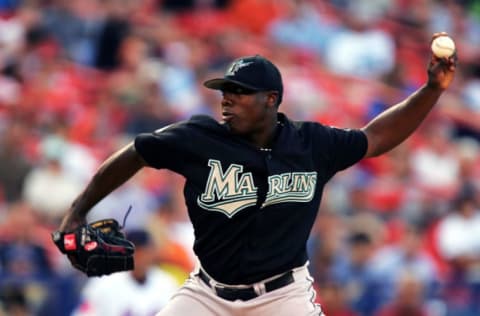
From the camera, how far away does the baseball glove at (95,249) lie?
592 centimetres

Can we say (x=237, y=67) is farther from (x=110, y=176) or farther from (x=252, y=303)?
(x=252, y=303)

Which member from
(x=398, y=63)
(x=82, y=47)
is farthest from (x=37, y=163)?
(x=398, y=63)

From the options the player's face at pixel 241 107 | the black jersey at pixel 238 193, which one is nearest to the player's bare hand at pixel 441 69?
the black jersey at pixel 238 193

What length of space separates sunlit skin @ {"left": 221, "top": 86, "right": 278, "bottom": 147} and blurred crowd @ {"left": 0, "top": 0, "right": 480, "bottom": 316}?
8.79 feet

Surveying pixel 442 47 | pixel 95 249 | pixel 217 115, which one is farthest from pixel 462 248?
pixel 95 249

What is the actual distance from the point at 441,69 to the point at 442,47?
0.12m

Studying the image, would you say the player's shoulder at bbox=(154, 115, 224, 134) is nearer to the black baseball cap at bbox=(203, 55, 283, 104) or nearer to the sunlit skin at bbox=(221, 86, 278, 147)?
the sunlit skin at bbox=(221, 86, 278, 147)

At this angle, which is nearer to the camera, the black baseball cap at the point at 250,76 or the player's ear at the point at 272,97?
the black baseball cap at the point at 250,76

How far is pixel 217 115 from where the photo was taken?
1195cm

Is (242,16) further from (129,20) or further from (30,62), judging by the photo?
(30,62)

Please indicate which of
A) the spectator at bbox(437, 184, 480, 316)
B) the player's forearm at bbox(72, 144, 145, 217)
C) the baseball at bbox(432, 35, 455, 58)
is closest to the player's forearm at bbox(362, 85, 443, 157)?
the baseball at bbox(432, 35, 455, 58)

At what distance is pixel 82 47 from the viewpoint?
12.8 meters

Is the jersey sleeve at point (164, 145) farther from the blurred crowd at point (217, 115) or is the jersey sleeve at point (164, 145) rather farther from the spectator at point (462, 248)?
the spectator at point (462, 248)

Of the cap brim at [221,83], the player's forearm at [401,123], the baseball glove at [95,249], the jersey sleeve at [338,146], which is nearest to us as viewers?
the cap brim at [221,83]
